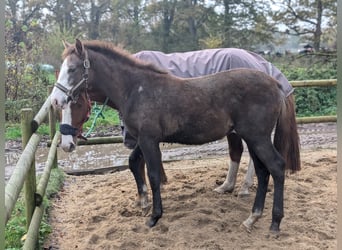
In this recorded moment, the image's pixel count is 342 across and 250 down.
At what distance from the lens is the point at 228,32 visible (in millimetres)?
18547

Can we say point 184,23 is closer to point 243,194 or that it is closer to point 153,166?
point 243,194

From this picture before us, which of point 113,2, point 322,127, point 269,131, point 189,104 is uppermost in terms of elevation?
point 113,2

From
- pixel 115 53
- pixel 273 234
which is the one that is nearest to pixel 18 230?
pixel 115 53

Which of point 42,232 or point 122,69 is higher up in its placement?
point 122,69

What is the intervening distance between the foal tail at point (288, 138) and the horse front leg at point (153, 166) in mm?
1033

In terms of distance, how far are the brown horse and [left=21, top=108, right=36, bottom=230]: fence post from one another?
0.30m

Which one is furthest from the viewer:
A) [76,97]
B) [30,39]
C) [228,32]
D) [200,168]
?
[228,32]

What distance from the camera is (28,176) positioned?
2846 mm

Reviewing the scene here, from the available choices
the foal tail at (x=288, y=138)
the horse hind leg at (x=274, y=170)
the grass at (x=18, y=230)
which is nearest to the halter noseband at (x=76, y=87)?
the grass at (x=18, y=230)

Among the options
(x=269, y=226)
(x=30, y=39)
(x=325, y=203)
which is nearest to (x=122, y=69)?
(x=269, y=226)

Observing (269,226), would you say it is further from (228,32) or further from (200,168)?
(228,32)

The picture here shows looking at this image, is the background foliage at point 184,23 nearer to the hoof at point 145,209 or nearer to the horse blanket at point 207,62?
the horse blanket at point 207,62

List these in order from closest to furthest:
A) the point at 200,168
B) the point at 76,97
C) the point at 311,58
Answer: the point at 76,97 → the point at 200,168 → the point at 311,58

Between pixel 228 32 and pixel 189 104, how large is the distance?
16.2 metres
